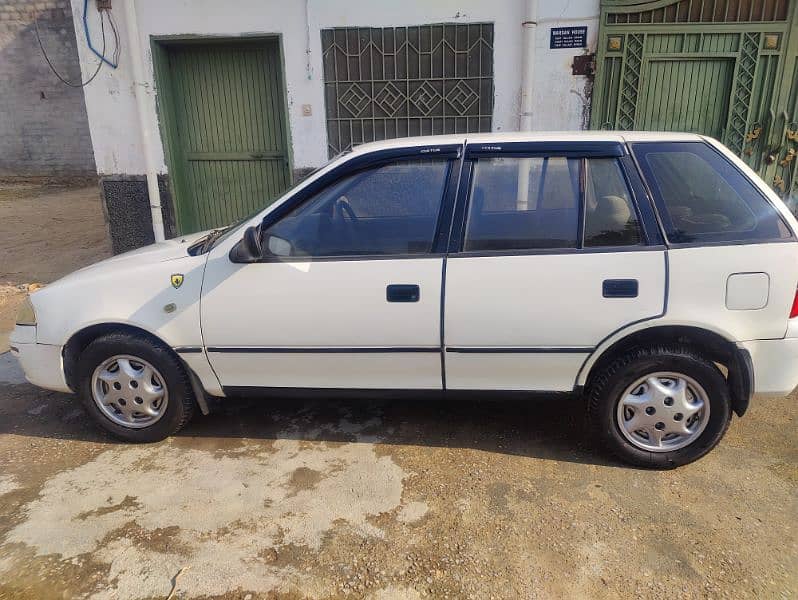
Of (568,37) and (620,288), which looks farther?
(568,37)

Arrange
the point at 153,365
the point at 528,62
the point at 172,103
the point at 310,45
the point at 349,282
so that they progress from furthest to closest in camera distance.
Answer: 1. the point at 172,103
2. the point at 310,45
3. the point at 528,62
4. the point at 153,365
5. the point at 349,282

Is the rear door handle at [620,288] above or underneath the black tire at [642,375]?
above

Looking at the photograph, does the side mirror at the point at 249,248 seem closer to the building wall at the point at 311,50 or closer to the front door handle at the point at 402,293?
the front door handle at the point at 402,293

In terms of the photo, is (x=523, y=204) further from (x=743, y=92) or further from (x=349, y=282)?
(x=743, y=92)

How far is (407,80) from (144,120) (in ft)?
9.59

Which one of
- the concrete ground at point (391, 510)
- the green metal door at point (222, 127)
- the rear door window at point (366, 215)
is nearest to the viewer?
the concrete ground at point (391, 510)

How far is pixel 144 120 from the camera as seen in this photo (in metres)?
6.49

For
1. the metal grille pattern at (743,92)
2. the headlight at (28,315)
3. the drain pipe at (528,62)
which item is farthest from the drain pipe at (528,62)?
the headlight at (28,315)

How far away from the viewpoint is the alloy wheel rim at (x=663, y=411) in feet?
9.63

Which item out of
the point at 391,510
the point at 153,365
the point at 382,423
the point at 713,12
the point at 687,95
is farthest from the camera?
the point at 687,95

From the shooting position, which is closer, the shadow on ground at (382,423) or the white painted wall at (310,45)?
the shadow on ground at (382,423)

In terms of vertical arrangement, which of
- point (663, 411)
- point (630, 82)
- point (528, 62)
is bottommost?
point (663, 411)

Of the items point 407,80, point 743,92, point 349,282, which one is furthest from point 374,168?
point 743,92

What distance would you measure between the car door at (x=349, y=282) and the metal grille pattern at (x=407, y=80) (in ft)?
11.9
